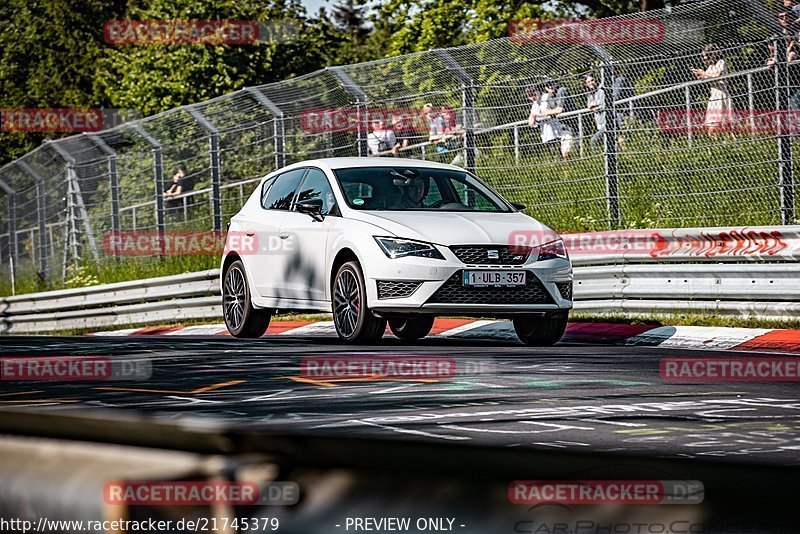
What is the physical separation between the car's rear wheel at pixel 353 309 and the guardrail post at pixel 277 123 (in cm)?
725

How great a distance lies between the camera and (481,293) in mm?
10109

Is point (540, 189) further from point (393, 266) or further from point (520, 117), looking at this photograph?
point (393, 266)

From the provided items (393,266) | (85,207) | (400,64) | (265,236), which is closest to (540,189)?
(400,64)

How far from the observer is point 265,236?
1199 centimetres

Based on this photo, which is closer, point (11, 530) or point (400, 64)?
point (11, 530)

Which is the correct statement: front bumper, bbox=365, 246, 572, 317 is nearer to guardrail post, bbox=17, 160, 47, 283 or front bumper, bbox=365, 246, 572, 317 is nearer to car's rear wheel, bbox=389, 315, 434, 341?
car's rear wheel, bbox=389, 315, 434, 341

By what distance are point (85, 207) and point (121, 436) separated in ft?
75.4

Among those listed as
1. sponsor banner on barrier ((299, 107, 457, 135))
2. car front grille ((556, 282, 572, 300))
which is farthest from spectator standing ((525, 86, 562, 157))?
car front grille ((556, 282, 572, 300))

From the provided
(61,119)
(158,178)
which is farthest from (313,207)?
(61,119)

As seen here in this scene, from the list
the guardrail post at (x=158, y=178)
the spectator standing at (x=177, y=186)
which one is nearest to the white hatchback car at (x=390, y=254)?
the guardrail post at (x=158, y=178)

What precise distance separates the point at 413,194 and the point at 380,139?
5.62 metres

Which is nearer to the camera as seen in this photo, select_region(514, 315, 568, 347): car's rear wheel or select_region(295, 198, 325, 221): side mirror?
select_region(514, 315, 568, 347): car's rear wheel

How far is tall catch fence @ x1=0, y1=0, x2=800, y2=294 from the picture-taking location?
41.5 ft

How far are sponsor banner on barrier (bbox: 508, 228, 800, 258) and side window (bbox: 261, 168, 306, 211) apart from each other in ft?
8.38
